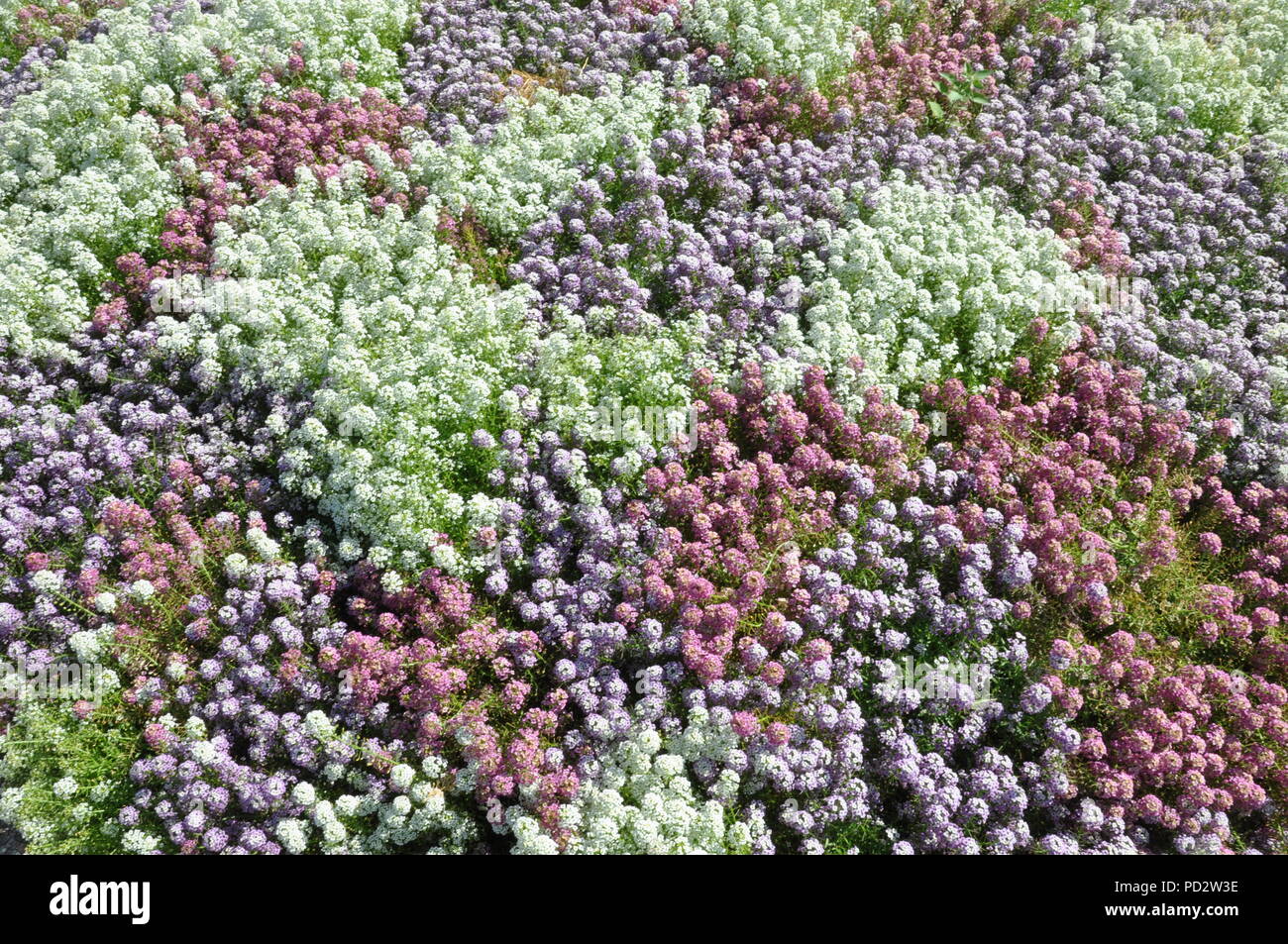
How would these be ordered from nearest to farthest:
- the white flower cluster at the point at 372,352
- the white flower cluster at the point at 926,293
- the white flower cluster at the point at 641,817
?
the white flower cluster at the point at 641,817, the white flower cluster at the point at 372,352, the white flower cluster at the point at 926,293

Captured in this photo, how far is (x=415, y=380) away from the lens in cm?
725

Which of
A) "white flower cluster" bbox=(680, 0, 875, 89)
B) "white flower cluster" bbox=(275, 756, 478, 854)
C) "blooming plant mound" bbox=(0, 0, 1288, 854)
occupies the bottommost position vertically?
"white flower cluster" bbox=(275, 756, 478, 854)

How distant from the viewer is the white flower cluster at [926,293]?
7688mm

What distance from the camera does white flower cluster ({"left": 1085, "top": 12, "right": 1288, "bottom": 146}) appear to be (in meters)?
10.2

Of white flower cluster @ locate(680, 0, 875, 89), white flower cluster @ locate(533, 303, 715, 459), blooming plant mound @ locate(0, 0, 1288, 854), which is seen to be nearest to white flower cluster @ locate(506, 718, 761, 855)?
blooming plant mound @ locate(0, 0, 1288, 854)

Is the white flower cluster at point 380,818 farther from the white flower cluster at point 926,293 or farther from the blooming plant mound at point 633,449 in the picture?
the white flower cluster at point 926,293

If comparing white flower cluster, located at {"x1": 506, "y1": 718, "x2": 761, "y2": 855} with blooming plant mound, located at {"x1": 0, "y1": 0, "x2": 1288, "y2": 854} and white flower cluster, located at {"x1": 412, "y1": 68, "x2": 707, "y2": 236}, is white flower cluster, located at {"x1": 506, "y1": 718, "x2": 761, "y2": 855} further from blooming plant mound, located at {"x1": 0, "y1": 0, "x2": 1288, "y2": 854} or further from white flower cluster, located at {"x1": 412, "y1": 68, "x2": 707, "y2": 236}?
white flower cluster, located at {"x1": 412, "y1": 68, "x2": 707, "y2": 236}

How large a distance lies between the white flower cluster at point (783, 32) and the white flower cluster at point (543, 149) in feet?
3.12

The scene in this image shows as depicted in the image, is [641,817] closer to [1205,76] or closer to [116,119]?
[116,119]

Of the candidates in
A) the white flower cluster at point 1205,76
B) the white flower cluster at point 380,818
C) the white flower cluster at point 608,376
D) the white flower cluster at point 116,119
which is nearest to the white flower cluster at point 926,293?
the white flower cluster at point 608,376

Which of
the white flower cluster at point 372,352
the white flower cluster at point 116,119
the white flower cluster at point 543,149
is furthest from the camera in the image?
the white flower cluster at point 543,149

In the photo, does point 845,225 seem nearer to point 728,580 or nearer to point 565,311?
point 565,311

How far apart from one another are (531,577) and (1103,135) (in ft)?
25.6

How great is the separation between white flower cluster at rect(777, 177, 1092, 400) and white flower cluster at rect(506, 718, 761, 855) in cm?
331
